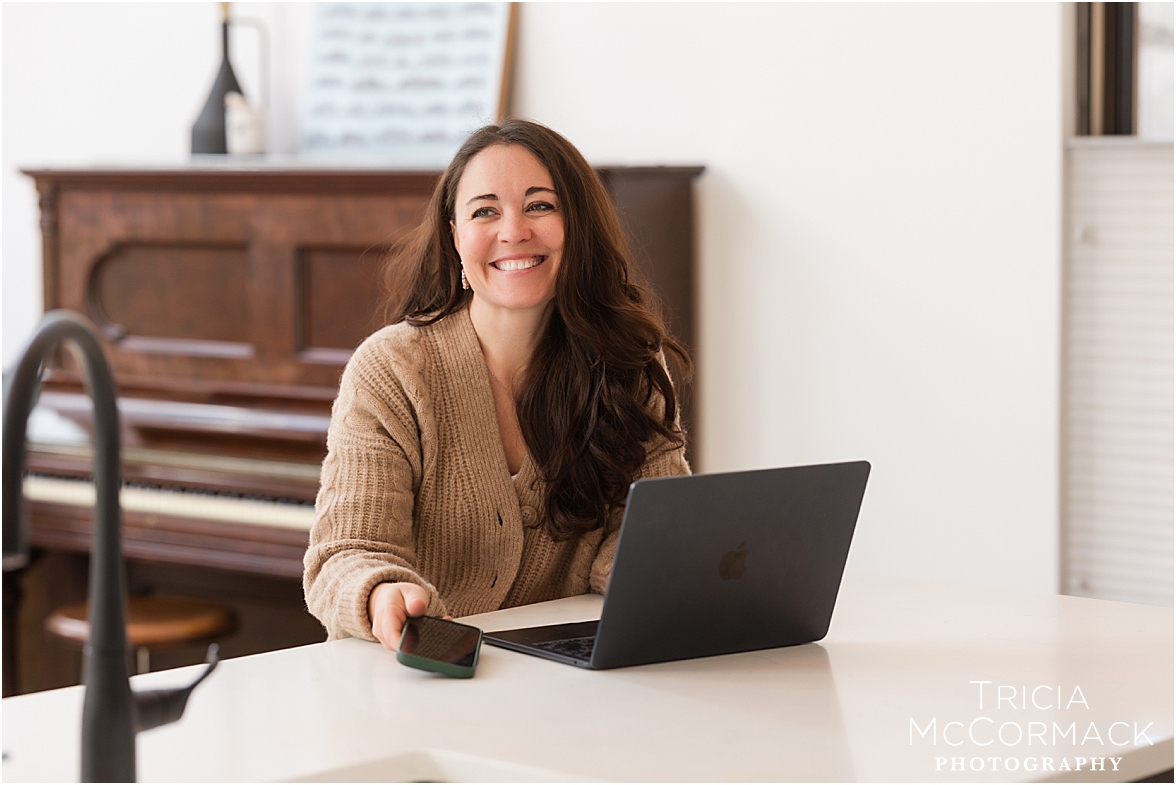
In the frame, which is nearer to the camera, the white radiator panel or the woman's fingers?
the woman's fingers

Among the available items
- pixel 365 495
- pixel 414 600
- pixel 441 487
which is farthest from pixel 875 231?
pixel 414 600

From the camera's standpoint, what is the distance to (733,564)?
149 cm

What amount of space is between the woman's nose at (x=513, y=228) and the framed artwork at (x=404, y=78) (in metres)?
1.28

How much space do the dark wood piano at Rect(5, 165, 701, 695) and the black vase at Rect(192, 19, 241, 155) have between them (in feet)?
0.61

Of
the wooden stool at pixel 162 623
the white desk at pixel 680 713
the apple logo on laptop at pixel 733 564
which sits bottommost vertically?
the wooden stool at pixel 162 623

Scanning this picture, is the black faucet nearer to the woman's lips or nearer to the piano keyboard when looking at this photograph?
the woman's lips

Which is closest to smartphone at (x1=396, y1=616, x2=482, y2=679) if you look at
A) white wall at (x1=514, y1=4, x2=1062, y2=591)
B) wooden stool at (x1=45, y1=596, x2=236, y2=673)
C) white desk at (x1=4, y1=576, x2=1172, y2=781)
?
white desk at (x1=4, y1=576, x2=1172, y2=781)

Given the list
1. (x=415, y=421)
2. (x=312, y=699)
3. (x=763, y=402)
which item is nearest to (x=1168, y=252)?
(x=763, y=402)

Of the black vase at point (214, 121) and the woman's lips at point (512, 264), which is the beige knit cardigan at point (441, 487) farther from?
the black vase at point (214, 121)

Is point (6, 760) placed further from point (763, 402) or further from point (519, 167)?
point (763, 402)

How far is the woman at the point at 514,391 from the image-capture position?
1.88 meters

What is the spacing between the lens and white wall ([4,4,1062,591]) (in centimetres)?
278

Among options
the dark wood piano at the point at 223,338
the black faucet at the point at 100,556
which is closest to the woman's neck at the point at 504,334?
the dark wood piano at the point at 223,338

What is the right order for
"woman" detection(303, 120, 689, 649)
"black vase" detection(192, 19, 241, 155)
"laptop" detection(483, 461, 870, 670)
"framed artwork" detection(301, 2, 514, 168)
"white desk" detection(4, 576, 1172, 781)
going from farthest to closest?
"black vase" detection(192, 19, 241, 155) < "framed artwork" detection(301, 2, 514, 168) < "woman" detection(303, 120, 689, 649) < "laptop" detection(483, 461, 870, 670) < "white desk" detection(4, 576, 1172, 781)
